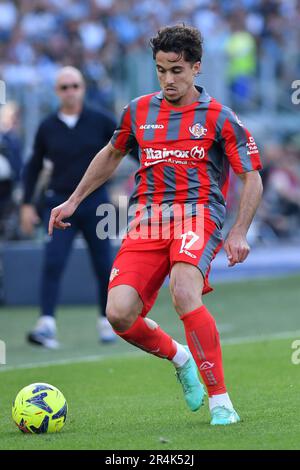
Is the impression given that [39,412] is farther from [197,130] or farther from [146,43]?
[146,43]

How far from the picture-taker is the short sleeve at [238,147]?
20.8 feet

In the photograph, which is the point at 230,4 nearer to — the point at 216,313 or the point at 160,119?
the point at 216,313

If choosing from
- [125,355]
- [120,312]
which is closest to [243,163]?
[120,312]

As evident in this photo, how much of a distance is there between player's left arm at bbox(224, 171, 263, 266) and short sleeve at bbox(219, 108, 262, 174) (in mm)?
50

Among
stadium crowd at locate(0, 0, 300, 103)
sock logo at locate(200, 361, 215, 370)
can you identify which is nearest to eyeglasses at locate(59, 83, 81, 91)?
sock logo at locate(200, 361, 215, 370)

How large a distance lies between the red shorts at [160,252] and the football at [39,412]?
745 mm

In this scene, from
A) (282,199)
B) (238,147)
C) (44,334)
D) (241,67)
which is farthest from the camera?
(241,67)

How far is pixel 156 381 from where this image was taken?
852 centimetres

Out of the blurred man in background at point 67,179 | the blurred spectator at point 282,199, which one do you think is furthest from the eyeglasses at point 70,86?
the blurred spectator at point 282,199

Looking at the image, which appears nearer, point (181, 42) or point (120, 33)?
point (181, 42)

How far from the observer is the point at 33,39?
19266mm

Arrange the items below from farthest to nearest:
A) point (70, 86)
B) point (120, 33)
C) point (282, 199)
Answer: point (120, 33) → point (282, 199) → point (70, 86)

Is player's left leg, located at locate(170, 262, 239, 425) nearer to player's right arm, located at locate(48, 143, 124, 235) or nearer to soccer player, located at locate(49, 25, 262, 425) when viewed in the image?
soccer player, located at locate(49, 25, 262, 425)

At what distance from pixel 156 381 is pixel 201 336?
8.10 feet
